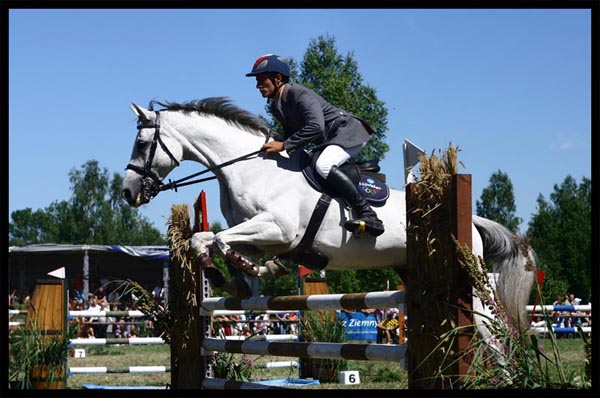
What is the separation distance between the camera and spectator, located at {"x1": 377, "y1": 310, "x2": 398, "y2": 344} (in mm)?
12255

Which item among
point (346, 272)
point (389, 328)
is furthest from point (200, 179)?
point (346, 272)

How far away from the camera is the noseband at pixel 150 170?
5.89 metres

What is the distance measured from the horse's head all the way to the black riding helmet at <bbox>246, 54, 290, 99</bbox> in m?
0.75

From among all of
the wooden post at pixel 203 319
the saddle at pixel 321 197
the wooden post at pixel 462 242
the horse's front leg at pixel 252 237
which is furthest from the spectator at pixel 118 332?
the wooden post at pixel 462 242

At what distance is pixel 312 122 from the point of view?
18.3ft

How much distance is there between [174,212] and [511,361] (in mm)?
3224

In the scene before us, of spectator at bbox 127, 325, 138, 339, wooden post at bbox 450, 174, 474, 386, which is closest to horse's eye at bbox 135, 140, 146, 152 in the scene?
wooden post at bbox 450, 174, 474, 386

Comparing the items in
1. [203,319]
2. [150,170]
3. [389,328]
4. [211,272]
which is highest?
[150,170]

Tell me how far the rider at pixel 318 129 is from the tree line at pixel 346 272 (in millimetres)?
1805

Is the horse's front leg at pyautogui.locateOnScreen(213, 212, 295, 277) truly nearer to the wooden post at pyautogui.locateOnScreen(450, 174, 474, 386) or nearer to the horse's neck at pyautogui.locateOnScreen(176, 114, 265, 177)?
the horse's neck at pyautogui.locateOnScreen(176, 114, 265, 177)

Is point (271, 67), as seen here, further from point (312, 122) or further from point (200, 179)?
point (200, 179)

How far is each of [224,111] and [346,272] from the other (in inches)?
485

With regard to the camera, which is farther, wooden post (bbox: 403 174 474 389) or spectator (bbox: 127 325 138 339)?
spectator (bbox: 127 325 138 339)

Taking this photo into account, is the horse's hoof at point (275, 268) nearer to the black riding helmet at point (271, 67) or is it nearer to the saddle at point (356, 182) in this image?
the saddle at point (356, 182)
